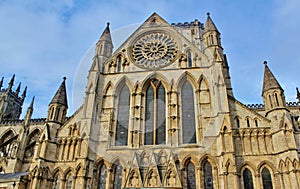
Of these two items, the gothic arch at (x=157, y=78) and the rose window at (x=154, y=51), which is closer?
the gothic arch at (x=157, y=78)

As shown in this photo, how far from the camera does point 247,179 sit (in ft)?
54.9

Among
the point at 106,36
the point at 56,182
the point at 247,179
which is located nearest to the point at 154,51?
the point at 106,36

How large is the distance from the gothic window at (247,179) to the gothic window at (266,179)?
0.78 meters

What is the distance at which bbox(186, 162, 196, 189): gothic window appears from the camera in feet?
56.7

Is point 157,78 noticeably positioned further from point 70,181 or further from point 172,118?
point 70,181

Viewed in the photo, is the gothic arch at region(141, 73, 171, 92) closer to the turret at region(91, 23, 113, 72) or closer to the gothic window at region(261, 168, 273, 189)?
the turret at region(91, 23, 113, 72)

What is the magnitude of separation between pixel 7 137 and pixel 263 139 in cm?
3459

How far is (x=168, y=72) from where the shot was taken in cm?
2216

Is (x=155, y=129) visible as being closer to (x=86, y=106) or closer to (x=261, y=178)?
(x=86, y=106)

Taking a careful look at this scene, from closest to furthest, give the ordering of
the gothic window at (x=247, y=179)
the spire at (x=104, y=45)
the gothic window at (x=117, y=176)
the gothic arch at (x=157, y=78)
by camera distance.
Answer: the gothic window at (x=247, y=179) → the gothic window at (x=117, y=176) → the gothic arch at (x=157, y=78) → the spire at (x=104, y=45)

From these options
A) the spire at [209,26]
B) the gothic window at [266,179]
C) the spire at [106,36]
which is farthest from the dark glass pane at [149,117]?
the gothic window at [266,179]

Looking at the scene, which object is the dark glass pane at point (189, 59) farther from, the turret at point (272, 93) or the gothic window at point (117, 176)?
the gothic window at point (117, 176)

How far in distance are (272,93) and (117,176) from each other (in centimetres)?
1242

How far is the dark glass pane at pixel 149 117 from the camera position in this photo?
778 inches
